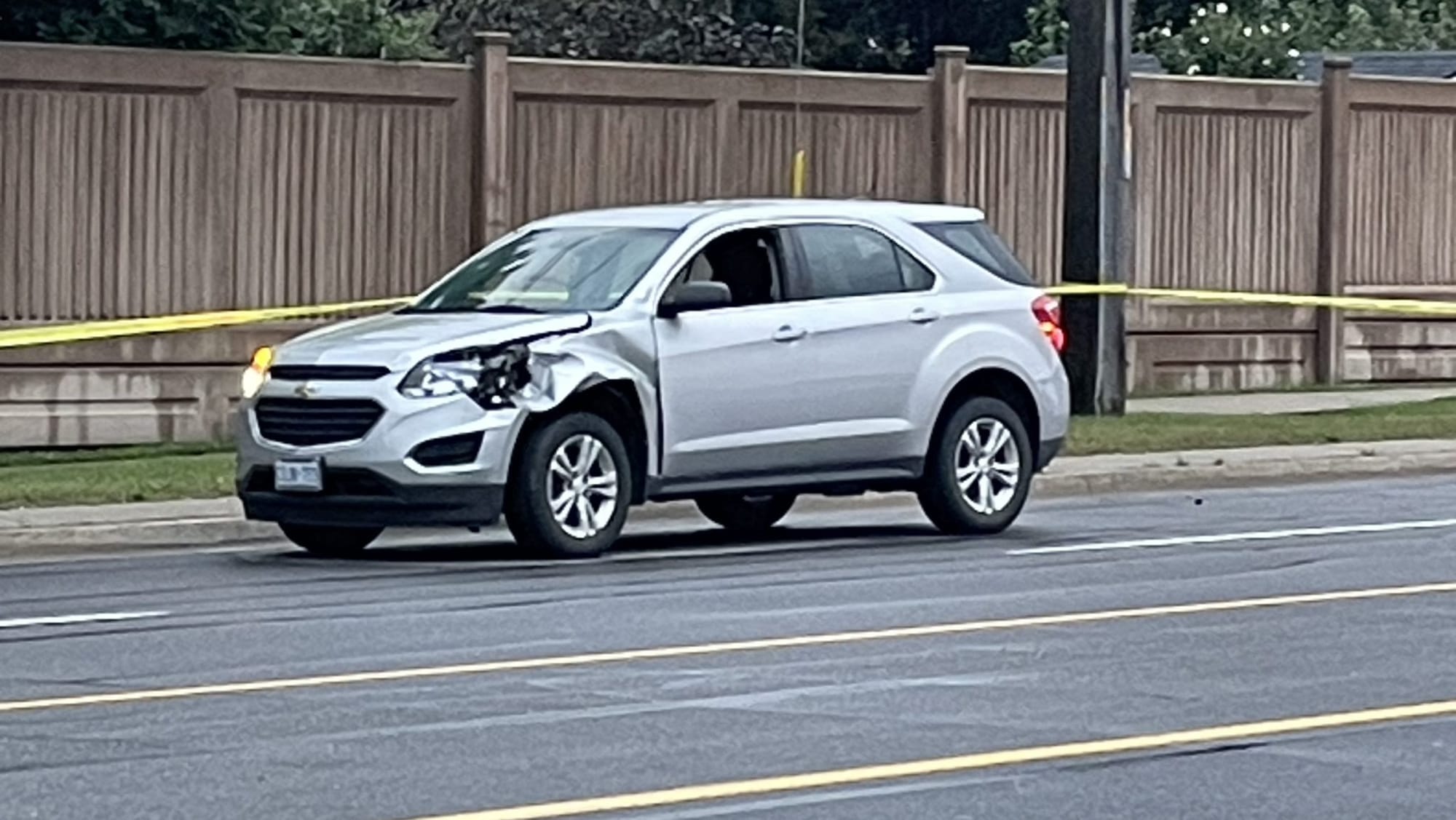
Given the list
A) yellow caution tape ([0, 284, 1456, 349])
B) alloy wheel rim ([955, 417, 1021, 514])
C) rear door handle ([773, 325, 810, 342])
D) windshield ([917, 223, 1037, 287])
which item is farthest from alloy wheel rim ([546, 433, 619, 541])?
yellow caution tape ([0, 284, 1456, 349])

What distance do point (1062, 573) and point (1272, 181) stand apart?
43.0 feet

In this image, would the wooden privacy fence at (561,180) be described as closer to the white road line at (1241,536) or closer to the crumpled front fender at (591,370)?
the crumpled front fender at (591,370)

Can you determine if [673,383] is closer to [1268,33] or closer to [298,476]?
[298,476]

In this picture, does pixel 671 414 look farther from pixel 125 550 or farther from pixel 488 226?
pixel 488 226

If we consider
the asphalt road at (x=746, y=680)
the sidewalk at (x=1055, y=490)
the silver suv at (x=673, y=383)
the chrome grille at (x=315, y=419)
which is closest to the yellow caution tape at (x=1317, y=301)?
the sidewalk at (x=1055, y=490)

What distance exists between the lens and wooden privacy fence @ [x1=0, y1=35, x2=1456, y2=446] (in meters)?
21.3

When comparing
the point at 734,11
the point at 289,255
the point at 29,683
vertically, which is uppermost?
the point at 734,11

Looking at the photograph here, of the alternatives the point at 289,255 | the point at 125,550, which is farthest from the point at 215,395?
the point at 125,550

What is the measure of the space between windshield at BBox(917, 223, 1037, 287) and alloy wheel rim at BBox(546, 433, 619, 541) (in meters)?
2.57

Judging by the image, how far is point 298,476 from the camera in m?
14.9

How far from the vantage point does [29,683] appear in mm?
10906

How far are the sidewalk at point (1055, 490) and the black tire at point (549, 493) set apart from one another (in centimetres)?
215

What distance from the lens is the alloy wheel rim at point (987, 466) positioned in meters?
16.5

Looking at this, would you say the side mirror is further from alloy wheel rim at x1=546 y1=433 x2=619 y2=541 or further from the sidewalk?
the sidewalk
